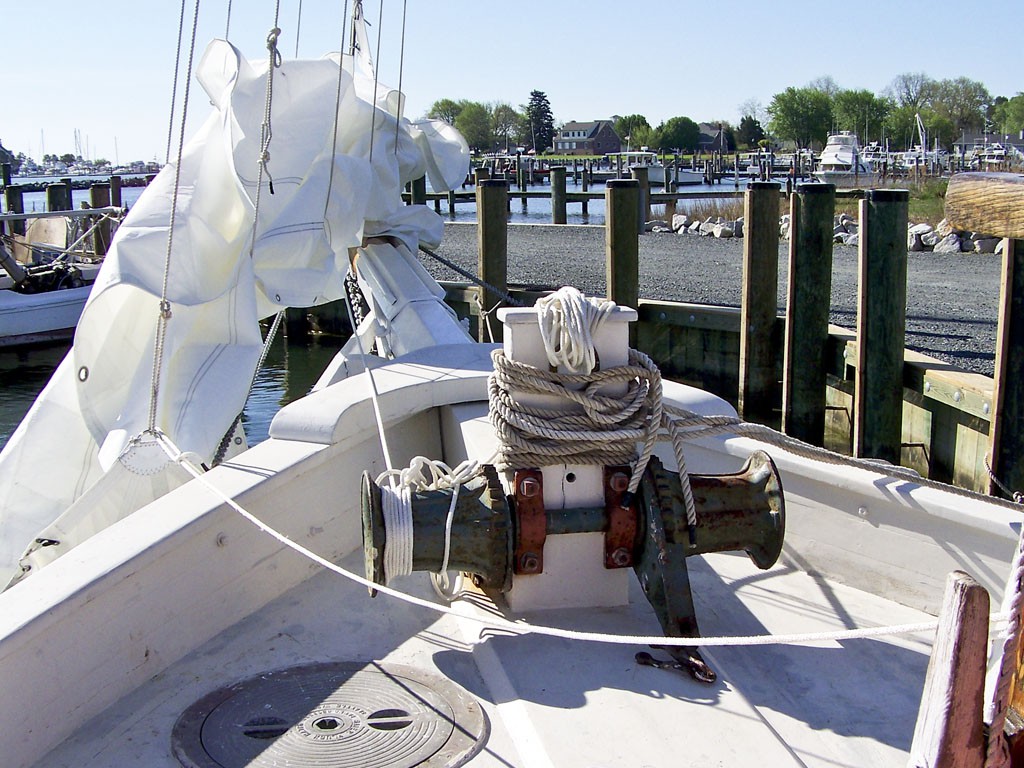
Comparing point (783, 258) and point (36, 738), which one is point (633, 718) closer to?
point (36, 738)

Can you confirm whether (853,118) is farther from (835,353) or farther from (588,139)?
(835,353)

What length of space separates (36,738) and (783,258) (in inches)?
620

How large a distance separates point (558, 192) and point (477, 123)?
81057 mm

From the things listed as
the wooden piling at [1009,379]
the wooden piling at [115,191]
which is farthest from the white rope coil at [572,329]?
the wooden piling at [115,191]

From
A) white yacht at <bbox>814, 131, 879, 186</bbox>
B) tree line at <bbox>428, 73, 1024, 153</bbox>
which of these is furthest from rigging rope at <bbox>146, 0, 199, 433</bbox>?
tree line at <bbox>428, 73, 1024, 153</bbox>

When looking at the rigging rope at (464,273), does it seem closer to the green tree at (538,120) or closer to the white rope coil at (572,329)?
the white rope coil at (572,329)

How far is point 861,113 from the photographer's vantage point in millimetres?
81938

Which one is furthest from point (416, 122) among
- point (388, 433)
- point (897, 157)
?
point (897, 157)

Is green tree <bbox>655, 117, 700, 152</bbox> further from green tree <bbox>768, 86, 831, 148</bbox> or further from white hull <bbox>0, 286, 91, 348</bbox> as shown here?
white hull <bbox>0, 286, 91, 348</bbox>

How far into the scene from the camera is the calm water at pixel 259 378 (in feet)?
40.4

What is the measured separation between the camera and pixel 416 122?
21.4ft

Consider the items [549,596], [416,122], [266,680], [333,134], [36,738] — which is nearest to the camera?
[36,738]

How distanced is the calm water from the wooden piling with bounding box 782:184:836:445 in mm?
5712

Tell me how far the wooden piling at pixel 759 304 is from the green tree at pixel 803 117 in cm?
8158
